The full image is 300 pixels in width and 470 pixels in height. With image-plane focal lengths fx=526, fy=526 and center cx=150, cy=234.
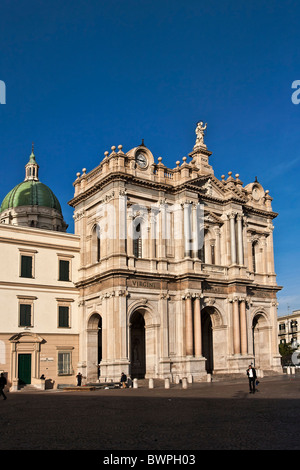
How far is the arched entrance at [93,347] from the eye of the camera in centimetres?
4534

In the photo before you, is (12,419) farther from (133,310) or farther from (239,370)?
(239,370)

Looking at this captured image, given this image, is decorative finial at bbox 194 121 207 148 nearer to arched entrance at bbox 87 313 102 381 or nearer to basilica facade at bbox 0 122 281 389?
basilica facade at bbox 0 122 281 389

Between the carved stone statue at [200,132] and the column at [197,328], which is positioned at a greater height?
the carved stone statue at [200,132]

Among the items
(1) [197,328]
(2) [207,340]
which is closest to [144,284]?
(1) [197,328]

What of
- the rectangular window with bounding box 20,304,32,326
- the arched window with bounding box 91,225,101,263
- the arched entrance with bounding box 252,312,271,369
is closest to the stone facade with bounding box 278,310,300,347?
the arched entrance with bounding box 252,312,271,369

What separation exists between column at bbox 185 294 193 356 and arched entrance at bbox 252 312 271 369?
447 inches

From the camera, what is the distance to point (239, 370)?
4662 centimetres

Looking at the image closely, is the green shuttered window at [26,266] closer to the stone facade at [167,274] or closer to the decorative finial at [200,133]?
the stone facade at [167,274]

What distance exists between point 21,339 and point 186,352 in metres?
13.6

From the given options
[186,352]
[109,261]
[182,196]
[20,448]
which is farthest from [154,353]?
[20,448]

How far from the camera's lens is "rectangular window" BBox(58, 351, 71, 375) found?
44969mm

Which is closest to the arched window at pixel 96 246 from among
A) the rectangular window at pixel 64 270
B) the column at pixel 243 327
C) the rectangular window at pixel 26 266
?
the rectangular window at pixel 64 270

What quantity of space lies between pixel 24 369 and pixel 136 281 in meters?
11.6

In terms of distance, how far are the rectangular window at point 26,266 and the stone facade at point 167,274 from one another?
457 centimetres
